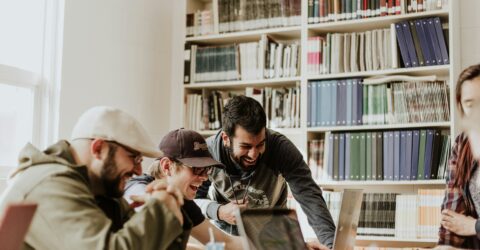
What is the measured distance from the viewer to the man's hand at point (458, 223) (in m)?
2.65

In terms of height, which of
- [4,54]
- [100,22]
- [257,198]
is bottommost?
[257,198]

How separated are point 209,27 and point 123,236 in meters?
3.65

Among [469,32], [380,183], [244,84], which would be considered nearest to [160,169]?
[380,183]

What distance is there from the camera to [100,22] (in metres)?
4.40

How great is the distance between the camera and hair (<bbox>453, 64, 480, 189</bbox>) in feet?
8.88

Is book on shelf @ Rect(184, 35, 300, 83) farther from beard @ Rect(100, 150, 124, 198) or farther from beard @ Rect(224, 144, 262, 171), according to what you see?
beard @ Rect(100, 150, 124, 198)

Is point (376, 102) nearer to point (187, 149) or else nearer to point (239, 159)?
point (239, 159)

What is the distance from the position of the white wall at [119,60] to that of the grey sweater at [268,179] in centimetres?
140

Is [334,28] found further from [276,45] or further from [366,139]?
[366,139]

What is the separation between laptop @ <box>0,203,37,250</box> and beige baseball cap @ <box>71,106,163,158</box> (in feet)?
1.68

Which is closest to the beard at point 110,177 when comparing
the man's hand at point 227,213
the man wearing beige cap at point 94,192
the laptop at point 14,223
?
the man wearing beige cap at point 94,192

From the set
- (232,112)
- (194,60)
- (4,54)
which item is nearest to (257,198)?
(232,112)

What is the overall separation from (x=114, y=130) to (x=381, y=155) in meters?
2.91

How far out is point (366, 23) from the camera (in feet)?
14.8
